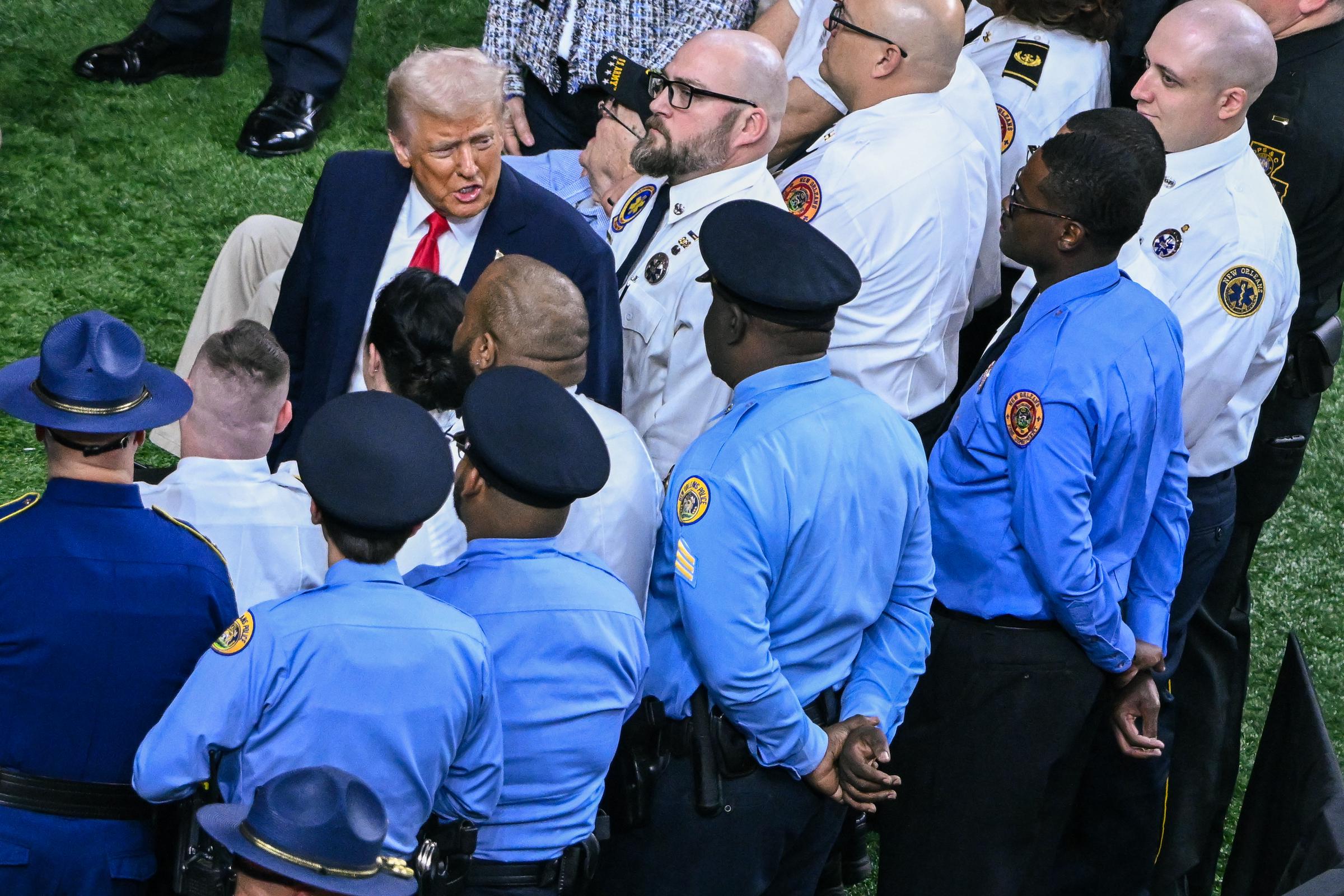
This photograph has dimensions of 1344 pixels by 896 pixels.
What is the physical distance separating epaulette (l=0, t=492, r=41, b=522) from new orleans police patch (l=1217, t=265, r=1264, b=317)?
241 cm

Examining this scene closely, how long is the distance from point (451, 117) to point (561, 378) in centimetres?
94

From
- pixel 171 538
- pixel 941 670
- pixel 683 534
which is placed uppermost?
pixel 683 534

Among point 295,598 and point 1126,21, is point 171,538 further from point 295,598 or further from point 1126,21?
point 1126,21

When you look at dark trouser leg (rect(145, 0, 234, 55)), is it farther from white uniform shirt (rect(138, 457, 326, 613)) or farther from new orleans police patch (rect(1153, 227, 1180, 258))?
new orleans police patch (rect(1153, 227, 1180, 258))

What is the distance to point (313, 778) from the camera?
5.93 feet

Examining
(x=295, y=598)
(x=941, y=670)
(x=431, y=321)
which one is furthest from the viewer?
(x=941, y=670)

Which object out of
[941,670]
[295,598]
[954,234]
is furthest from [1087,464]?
[295,598]

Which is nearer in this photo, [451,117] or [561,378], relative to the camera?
[561,378]

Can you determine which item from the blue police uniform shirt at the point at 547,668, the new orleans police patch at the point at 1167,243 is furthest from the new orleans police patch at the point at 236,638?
the new orleans police patch at the point at 1167,243

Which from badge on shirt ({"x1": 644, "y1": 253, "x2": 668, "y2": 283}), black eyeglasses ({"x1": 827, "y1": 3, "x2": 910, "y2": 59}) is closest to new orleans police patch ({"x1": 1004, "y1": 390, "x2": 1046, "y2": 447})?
badge on shirt ({"x1": 644, "y1": 253, "x2": 668, "y2": 283})

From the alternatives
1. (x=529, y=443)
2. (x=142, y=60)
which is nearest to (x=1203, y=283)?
(x=529, y=443)

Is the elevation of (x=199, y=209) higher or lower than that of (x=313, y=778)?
lower

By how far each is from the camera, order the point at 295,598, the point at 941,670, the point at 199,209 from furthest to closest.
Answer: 1. the point at 199,209
2. the point at 941,670
3. the point at 295,598

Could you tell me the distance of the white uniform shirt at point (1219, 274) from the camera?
131 inches
